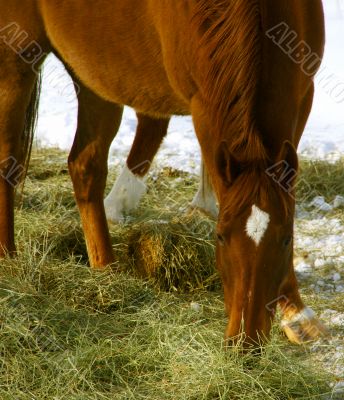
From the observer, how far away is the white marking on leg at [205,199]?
4742mm

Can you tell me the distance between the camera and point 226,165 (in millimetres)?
2924

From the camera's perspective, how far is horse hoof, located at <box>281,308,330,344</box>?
3607 mm

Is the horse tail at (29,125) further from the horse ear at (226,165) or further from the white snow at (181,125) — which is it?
the horse ear at (226,165)

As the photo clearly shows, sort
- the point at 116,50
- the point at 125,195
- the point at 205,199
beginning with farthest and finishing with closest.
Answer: the point at 125,195 → the point at 205,199 → the point at 116,50

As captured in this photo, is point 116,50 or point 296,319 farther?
point 116,50

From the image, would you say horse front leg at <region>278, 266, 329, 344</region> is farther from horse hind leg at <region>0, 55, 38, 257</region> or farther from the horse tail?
the horse tail

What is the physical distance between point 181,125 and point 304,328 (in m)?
3.04

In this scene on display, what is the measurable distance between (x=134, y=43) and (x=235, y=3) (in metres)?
0.74

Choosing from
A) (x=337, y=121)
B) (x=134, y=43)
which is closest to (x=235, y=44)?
(x=134, y=43)

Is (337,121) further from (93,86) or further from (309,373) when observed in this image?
(309,373)

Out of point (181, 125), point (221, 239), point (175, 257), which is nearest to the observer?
point (221, 239)

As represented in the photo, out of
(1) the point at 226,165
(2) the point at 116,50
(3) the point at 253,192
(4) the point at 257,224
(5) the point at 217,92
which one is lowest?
(4) the point at 257,224

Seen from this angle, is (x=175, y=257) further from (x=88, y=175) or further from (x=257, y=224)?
(x=257, y=224)

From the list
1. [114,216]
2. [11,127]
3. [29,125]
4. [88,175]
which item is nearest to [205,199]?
[114,216]
